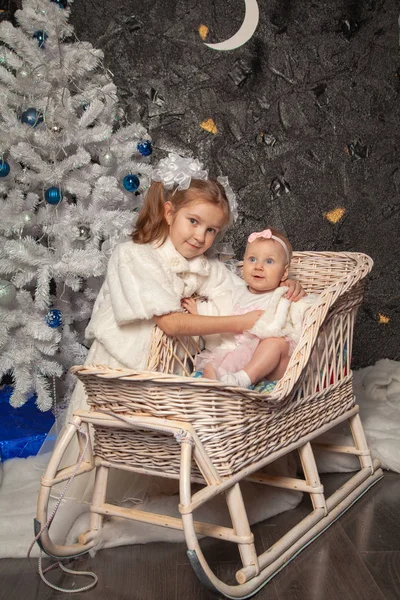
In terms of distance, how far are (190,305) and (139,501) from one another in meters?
0.67

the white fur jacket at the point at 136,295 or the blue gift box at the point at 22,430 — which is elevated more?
the white fur jacket at the point at 136,295

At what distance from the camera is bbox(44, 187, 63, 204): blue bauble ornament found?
99.5 inches

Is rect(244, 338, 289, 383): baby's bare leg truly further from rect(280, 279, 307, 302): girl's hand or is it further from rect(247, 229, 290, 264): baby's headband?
rect(247, 229, 290, 264): baby's headband

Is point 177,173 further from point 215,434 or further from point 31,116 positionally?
point 215,434

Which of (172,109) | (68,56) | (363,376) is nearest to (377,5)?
(172,109)

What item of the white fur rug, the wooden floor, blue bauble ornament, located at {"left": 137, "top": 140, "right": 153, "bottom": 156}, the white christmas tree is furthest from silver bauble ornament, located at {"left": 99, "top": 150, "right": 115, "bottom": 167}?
the wooden floor

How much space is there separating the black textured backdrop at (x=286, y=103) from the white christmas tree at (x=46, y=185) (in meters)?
0.52

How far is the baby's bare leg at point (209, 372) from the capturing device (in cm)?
204

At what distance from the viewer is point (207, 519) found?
1.96m

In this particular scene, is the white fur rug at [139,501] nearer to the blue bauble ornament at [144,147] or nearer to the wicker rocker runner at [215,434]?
the wicker rocker runner at [215,434]

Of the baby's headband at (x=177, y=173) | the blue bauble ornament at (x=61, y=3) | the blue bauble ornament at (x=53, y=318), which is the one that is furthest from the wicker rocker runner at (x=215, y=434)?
the blue bauble ornament at (x=61, y=3)

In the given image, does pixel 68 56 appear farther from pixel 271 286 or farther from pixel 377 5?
pixel 377 5

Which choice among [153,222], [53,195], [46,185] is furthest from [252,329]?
[46,185]

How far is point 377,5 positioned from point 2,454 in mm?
2853
